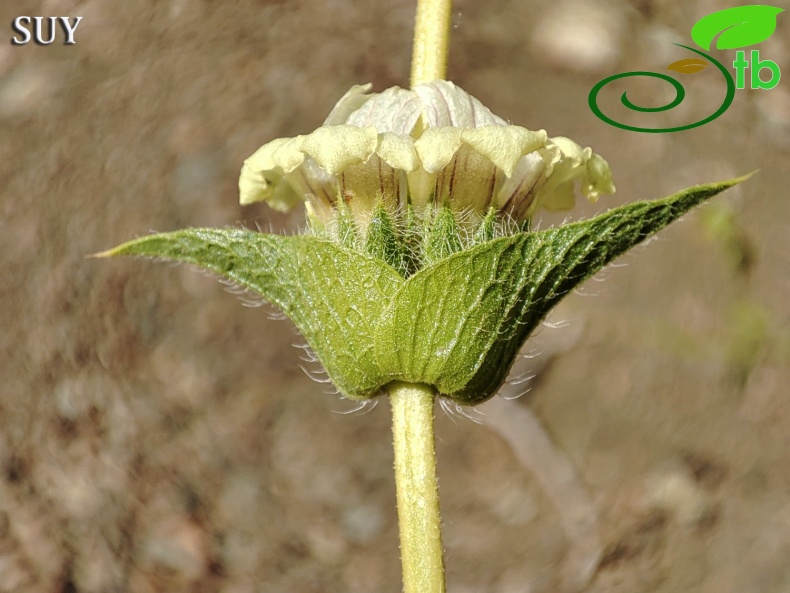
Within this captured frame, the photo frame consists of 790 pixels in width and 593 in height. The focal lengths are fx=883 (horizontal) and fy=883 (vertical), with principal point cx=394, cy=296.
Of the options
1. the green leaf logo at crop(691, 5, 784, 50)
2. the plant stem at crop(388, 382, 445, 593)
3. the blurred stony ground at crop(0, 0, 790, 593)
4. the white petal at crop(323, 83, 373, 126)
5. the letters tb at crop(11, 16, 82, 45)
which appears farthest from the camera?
the blurred stony ground at crop(0, 0, 790, 593)

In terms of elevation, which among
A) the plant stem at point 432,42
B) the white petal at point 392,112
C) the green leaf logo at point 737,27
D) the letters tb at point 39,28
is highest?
the letters tb at point 39,28

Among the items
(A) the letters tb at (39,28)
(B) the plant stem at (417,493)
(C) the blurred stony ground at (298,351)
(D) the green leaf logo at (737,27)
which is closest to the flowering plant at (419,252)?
(B) the plant stem at (417,493)

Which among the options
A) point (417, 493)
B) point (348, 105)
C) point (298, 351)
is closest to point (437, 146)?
point (348, 105)

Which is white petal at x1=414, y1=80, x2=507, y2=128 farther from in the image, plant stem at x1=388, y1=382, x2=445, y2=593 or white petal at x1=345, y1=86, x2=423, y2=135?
plant stem at x1=388, y1=382, x2=445, y2=593

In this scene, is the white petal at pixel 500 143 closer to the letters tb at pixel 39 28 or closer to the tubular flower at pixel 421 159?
the tubular flower at pixel 421 159

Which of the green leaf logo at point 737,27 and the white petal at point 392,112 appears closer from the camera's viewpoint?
the white petal at point 392,112

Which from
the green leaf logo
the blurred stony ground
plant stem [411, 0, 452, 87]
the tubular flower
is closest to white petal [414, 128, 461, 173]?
the tubular flower

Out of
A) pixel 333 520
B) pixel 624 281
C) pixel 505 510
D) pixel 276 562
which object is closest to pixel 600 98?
pixel 624 281

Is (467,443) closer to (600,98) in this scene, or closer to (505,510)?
(505,510)
